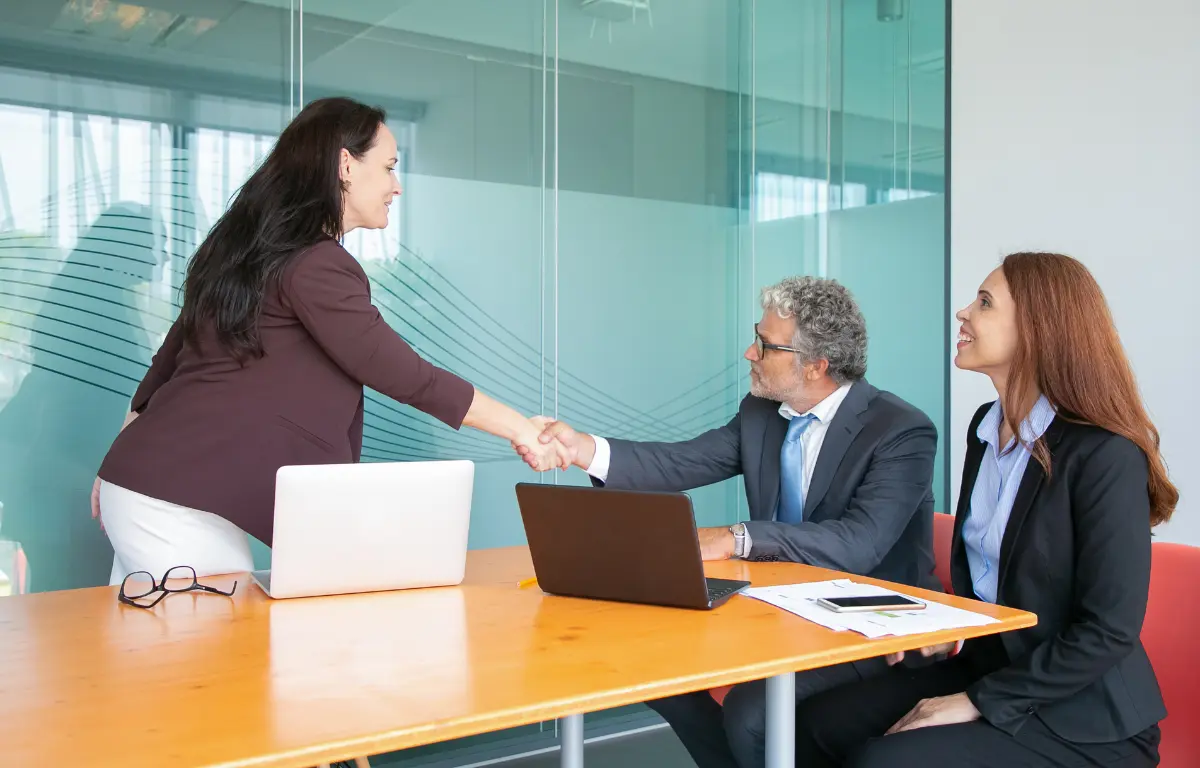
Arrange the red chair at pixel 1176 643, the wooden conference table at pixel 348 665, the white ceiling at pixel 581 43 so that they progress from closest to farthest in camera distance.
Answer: the wooden conference table at pixel 348 665, the red chair at pixel 1176 643, the white ceiling at pixel 581 43

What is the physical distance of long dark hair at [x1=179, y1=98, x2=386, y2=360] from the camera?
220 cm

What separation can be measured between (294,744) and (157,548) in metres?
1.23

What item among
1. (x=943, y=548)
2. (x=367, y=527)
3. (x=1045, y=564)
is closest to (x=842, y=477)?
(x=943, y=548)

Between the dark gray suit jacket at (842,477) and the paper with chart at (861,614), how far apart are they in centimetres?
35

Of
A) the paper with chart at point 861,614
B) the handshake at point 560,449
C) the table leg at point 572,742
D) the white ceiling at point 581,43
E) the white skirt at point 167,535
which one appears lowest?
the table leg at point 572,742

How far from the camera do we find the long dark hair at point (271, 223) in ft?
7.22

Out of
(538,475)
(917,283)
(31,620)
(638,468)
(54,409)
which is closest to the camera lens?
(31,620)

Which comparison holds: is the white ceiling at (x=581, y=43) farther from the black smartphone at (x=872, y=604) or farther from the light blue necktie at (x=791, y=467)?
the black smartphone at (x=872, y=604)

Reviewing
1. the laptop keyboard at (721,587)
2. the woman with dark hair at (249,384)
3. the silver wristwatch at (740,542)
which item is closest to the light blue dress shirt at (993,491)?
the silver wristwatch at (740,542)

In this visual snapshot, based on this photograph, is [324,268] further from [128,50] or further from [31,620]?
[128,50]

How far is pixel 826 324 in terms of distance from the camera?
2723 mm

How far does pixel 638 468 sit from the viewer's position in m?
2.87

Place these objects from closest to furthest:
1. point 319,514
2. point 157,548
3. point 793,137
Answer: point 319,514
point 157,548
point 793,137

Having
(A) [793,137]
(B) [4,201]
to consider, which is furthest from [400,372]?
(A) [793,137]
